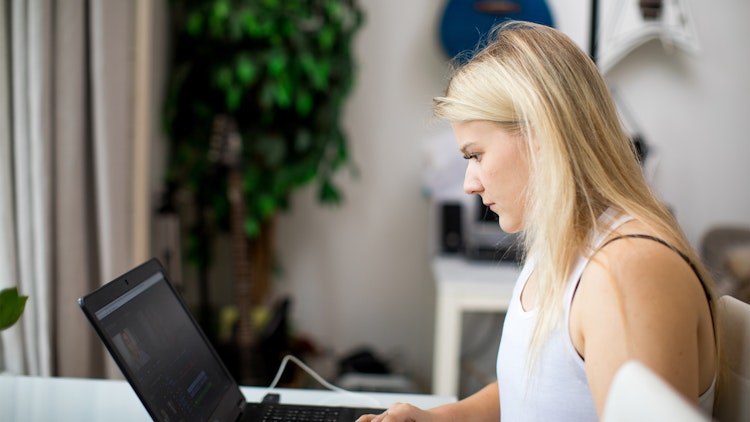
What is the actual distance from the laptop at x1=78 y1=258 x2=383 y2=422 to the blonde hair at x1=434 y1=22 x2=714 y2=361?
42 centimetres

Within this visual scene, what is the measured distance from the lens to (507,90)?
925mm

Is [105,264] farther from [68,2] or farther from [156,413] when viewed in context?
[156,413]

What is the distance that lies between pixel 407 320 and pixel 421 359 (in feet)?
0.56

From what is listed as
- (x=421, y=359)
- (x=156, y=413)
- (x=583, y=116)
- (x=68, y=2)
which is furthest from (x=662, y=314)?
(x=421, y=359)

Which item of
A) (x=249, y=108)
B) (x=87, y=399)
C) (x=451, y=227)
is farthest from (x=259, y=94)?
(x=87, y=399)

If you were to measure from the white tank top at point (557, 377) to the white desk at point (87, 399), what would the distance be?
294 mm

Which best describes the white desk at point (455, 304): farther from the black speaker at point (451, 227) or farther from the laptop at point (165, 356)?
the laptop at point (165, 356)

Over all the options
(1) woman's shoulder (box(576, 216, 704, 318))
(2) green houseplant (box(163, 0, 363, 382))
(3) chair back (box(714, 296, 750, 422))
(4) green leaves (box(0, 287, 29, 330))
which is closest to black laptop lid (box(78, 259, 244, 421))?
(4) green leaves (box(0, 287, 29, 330))

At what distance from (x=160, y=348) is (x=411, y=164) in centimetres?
191

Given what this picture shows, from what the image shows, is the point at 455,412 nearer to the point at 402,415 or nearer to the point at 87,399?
the point at 402,415

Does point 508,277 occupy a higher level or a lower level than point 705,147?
lower

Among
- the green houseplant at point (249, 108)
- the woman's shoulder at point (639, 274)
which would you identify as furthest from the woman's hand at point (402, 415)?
the green houseplant at point (249, 108)

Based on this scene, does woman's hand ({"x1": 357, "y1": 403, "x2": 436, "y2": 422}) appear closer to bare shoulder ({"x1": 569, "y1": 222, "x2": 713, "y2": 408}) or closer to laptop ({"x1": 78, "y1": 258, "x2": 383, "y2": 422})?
laptop ({"x1": 78, "y1": 258, "x2": 383, "y2": 422})

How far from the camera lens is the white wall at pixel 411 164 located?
272 centimetres
